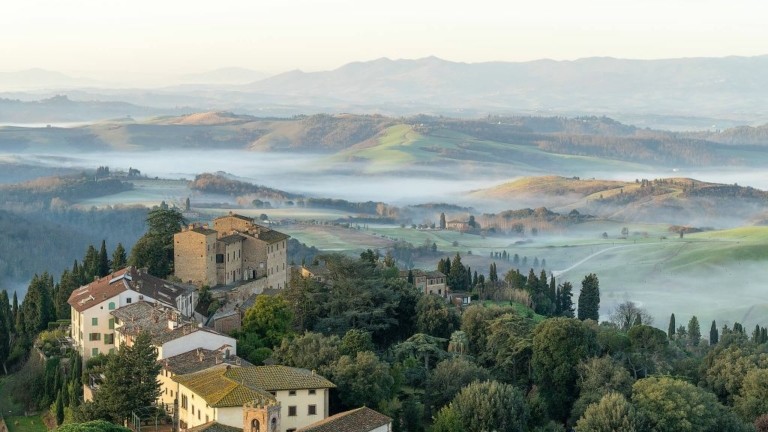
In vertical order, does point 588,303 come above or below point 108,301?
below

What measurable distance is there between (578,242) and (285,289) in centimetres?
13760

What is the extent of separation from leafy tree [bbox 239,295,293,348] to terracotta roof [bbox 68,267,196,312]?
11.0 ft

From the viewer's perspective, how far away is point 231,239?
6812 centimetres

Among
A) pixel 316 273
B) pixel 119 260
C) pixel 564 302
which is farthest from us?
pixel 564 302

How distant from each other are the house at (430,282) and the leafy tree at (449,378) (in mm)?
20767

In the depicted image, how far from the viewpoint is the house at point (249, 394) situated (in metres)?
45.4

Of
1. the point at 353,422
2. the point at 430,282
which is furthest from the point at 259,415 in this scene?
the point at 430,282

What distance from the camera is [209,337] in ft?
176

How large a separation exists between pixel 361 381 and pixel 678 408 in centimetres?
1240

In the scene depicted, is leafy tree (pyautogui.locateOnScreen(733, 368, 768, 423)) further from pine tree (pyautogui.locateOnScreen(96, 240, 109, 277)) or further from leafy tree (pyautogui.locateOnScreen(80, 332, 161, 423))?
pine tree (pyautogui.locateOnScreen(96, 240, 109, 277))

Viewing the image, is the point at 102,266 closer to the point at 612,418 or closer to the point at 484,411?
the point at 484,411

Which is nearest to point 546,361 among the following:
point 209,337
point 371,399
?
point 371,399

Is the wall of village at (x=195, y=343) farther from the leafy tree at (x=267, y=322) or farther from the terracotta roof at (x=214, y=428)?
the terracotta roof at (x=214, y=428)

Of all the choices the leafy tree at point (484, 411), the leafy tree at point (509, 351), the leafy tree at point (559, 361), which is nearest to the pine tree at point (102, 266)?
the leafy tree at point (509, 351)
